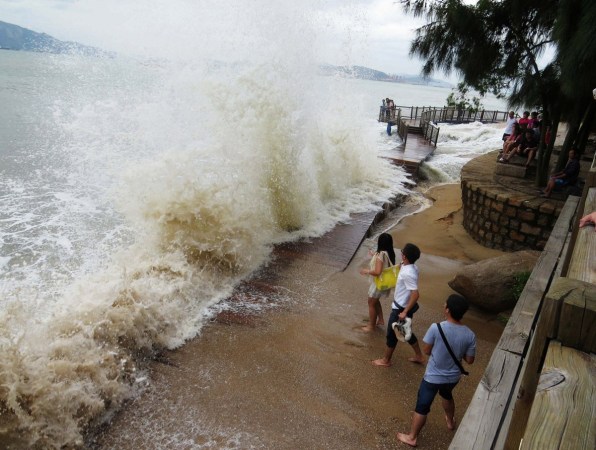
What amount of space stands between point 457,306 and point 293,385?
1729 millimetres

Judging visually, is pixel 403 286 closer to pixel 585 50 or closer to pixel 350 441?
pixel 350 441

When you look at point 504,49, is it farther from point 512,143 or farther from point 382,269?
point 382,269

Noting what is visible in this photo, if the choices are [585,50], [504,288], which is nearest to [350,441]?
[504,288]

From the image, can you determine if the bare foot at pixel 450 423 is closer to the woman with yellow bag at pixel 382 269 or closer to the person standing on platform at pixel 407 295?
the person standing on platform at pixel 407 295

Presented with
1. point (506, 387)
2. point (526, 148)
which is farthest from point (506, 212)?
point (506, 387)

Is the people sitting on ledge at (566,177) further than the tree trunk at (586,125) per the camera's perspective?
No

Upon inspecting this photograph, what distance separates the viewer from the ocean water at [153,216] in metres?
3.41

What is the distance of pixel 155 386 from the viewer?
356 centimetres

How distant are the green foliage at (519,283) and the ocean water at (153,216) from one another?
303 centimetres

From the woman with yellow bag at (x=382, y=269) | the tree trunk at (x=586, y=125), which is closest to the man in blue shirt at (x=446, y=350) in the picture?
the woman with yellow bag at (x=382, y=269)

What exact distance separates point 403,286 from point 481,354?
1447 mm

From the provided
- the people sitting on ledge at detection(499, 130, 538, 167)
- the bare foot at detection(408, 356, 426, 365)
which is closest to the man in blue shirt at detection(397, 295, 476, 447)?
the bare foot at detection(408, 356, 426, 365)

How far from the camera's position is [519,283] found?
5113 millimetres

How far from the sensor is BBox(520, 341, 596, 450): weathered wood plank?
1025 millimetres
